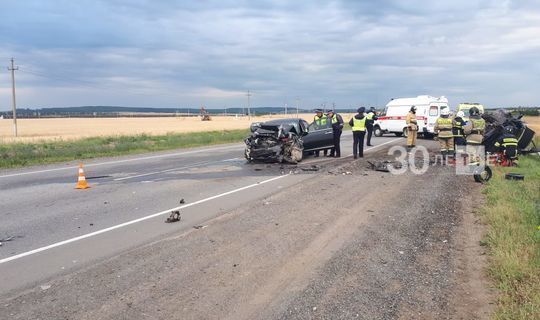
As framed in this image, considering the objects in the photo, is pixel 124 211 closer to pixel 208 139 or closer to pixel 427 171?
pixel 427 171

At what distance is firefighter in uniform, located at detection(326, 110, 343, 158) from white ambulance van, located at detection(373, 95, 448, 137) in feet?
38.7

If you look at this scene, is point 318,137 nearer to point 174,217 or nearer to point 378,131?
point 174,217

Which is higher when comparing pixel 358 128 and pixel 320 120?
pixel 320 120

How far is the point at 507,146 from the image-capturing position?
1368 cm

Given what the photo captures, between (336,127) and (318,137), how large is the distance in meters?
0.80

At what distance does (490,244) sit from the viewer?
5.99m

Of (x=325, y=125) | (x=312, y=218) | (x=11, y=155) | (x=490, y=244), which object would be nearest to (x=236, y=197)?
(x=312, y=218)

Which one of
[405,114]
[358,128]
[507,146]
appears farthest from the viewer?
[405,114]

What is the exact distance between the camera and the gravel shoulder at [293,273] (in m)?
4.27

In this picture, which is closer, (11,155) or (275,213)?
(275,213)

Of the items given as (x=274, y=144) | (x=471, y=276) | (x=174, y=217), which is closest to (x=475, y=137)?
(x=274, y=144)

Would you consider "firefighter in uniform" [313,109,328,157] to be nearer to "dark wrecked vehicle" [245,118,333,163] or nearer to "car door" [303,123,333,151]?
"car door" [303,123,333,151]

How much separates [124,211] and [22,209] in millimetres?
2211

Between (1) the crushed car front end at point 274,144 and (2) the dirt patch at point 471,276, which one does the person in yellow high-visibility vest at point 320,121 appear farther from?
(2) the dirt patch at point 471,276
